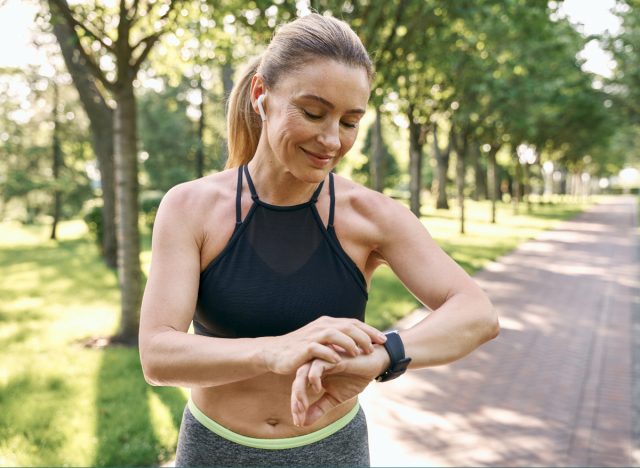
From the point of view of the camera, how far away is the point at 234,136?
1805mm

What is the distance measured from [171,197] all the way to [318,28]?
1.85 feet

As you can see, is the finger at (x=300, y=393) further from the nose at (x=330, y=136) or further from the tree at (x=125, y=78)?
the tree at (x=125, y=78)

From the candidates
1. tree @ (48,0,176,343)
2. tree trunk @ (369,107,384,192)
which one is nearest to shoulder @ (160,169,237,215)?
tree @ (48,0,176,343)

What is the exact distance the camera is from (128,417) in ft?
16.6

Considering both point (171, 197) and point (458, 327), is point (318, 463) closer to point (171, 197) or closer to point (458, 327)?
point (458, 327)

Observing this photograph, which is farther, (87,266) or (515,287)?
(87,266)

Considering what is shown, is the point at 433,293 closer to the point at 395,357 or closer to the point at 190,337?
the point at 395,357

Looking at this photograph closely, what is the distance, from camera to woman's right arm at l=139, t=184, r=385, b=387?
130 cm

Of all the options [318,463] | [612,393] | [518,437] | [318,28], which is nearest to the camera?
[318,28]

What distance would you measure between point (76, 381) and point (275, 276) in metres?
5.36

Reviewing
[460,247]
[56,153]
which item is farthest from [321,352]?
[56,153]

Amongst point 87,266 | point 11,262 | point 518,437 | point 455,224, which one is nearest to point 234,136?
point 518,437

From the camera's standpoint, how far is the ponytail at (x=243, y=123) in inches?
68.7

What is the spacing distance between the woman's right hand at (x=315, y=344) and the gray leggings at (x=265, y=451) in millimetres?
418
